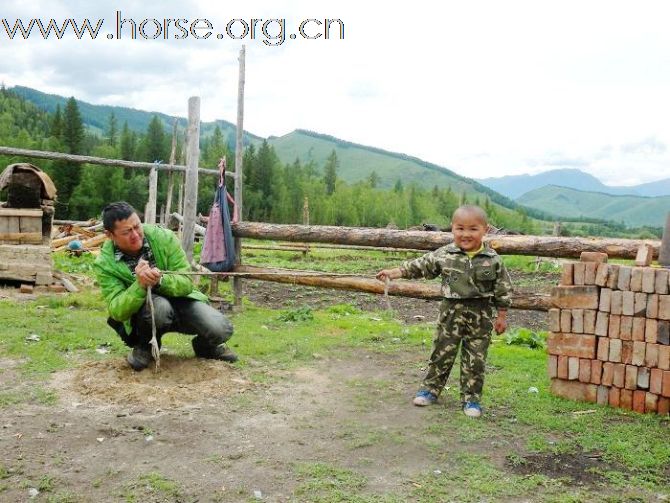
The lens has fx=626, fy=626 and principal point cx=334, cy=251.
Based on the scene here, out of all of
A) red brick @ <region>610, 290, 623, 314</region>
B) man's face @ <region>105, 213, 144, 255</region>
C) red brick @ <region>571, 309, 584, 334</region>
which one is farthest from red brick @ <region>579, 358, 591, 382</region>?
man's face @ <region>105, 213, 144, 255</region>

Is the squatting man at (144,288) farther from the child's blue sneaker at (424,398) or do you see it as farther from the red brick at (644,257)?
the red brick at (644,257)

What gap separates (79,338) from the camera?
21.2 feet

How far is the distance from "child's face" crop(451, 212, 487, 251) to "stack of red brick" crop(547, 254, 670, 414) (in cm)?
91

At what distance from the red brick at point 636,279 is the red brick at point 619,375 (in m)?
0.57

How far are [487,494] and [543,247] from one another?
4365mm

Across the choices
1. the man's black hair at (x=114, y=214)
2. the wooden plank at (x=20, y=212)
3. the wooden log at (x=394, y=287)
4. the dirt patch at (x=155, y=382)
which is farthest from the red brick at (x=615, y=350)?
the wooden plank at (x=20, y=212)

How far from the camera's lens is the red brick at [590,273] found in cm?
474

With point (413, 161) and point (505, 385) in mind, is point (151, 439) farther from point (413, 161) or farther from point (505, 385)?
point (413, 161)

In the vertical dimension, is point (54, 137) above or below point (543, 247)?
above

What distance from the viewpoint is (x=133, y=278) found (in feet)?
16.7

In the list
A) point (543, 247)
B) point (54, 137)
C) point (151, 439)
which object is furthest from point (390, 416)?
point (54, 137)

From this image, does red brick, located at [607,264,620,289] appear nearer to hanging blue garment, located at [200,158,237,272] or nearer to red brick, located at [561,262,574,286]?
red brick, located at [561,262,574,286]

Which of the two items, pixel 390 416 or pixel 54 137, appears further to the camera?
pixel 54 137

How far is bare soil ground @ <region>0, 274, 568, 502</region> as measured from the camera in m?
3.18
